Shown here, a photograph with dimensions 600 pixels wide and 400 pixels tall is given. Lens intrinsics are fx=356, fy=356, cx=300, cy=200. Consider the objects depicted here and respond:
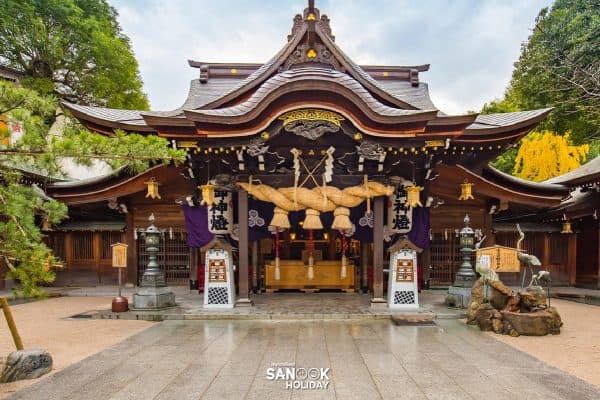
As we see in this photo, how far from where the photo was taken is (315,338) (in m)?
6.34

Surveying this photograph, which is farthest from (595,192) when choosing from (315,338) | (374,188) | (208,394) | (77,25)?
(77,25)

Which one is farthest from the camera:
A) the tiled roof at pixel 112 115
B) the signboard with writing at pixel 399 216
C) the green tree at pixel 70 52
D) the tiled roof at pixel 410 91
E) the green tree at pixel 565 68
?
the green tree at pixel 70 52

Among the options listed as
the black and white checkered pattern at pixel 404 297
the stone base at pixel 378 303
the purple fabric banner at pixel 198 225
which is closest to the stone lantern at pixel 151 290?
the purple fabric banner at pixel 198 225

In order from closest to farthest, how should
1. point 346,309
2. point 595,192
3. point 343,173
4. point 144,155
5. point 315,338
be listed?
1. point 144,155
2. point 315,338
3. point 346,309
4. point 343,173
5. point 595,192

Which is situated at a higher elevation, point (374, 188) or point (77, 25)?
point (77, 25)

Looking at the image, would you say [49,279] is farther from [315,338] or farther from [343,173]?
[343,173]

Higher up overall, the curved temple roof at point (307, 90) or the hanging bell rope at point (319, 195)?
the curved temple roof at point (307, 90)

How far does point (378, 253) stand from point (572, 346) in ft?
12.8

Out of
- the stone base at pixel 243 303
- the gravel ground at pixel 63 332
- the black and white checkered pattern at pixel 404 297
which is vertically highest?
the black and white checkered pattern at pixel 404 297

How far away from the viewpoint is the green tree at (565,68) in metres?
16.5

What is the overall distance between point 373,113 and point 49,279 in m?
6.37

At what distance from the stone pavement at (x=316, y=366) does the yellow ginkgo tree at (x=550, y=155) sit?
54.0 ft

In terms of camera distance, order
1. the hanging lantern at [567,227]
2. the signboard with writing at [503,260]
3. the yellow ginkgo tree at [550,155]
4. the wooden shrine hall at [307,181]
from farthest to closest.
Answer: the yellow ginkgo tree at [550,155], the hanging lantern at [567,227], the wooden shrine hall at [307,181], the signboard with writing at [503,260]

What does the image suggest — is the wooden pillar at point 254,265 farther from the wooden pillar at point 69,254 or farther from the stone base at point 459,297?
the wooden pillar at point 69,254
